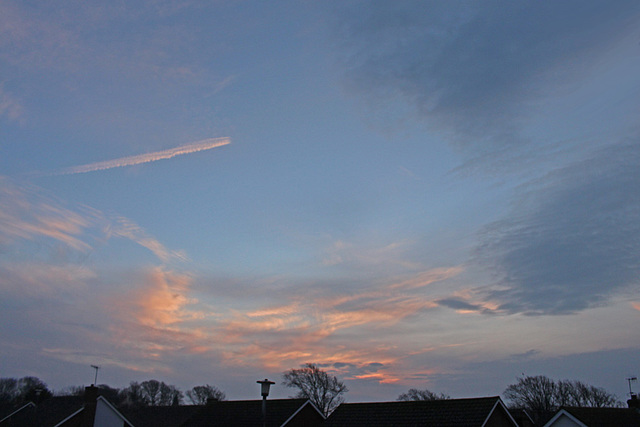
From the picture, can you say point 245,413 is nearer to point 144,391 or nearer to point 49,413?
point 49,413

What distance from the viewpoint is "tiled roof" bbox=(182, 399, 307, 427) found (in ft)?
145

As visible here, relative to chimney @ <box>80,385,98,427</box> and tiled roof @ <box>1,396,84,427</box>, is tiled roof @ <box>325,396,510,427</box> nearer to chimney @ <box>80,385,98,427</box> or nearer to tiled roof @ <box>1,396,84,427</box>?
chimney @ <box>80,385,98,427</box>

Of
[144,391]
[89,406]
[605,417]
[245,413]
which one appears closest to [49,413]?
[89,406]

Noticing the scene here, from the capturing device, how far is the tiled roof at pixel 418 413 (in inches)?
1383

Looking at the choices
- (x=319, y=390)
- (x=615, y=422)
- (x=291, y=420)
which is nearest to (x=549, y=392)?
(x=319, y=390)

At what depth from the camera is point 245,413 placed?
4638cm

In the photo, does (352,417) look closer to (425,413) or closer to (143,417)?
(425,413)

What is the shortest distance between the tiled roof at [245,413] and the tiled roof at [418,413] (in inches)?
201

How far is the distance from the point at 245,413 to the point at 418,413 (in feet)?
56.5

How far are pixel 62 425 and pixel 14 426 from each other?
502 inches

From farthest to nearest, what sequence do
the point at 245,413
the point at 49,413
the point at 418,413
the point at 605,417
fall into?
the point at 49,413, the point at 245,413, the point at 605,417, the point at 418,413

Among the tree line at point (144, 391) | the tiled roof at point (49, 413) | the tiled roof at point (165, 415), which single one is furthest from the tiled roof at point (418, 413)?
the tree line at point (144, 391)

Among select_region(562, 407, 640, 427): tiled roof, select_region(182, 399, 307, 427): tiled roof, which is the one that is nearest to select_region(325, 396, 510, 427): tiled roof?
select_region(182, 399, 307, 427): tiled roof

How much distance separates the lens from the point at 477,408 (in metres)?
35.5
